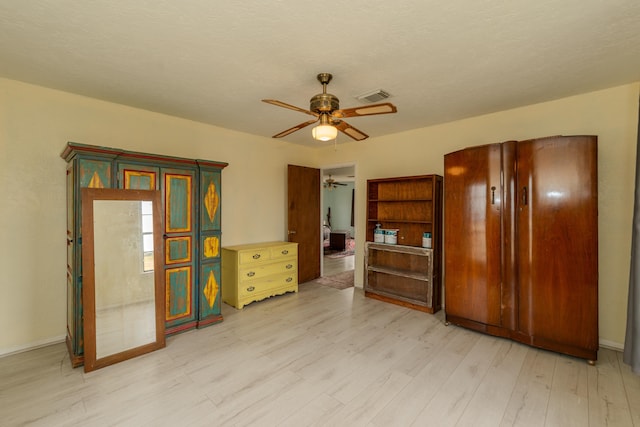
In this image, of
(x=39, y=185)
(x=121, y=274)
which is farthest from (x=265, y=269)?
(x=39, y=185)

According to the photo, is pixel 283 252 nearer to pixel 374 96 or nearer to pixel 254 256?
pixel 254 256

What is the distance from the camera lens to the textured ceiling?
1.69m

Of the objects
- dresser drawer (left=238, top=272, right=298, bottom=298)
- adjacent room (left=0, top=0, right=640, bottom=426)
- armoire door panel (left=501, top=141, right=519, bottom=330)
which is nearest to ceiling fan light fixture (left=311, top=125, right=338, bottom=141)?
adjacent room (left=0, top=0, right=640, bottom=426)

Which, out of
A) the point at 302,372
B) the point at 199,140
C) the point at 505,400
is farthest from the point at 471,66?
the point at 199,140

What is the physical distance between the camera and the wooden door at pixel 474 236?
9.59ft

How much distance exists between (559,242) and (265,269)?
3.47 metres

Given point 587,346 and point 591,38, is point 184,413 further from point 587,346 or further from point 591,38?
point 591,38

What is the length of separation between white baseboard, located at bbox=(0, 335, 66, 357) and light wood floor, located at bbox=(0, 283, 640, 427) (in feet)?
0.35

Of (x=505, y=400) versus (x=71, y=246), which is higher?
(x=71, y=246)

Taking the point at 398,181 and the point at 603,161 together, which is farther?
the point at 398,181

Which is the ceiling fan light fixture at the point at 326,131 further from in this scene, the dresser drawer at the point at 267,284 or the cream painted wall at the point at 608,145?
the dresser drawer at the point at 267,284

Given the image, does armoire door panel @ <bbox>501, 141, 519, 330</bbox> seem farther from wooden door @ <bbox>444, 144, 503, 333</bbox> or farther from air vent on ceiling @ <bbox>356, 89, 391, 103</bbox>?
air vent on ceiling @ <bbox>356, 89, 391, 103</bbox>

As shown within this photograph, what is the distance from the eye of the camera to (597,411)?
1.90 m

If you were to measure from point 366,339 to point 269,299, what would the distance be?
5.82 feet
